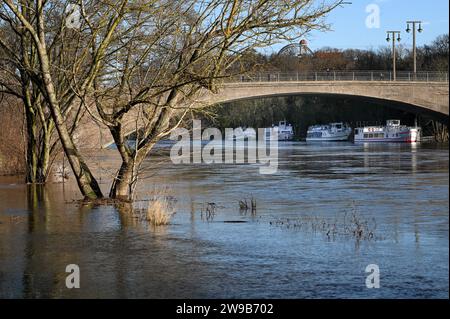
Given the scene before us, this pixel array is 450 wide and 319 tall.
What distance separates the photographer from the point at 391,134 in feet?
303

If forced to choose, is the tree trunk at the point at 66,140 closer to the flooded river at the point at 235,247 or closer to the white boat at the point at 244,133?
the flooded river at the point at 235,247

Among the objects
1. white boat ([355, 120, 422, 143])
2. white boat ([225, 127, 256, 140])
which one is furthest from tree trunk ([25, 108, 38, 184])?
white boat ([225, 127, 256, 140])

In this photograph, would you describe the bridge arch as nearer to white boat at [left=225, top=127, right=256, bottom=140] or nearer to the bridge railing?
the bridge railing

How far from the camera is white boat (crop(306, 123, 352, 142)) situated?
105 m

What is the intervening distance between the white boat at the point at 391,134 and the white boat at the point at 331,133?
899 cm

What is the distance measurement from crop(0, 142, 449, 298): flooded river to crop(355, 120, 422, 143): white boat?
64892 mm

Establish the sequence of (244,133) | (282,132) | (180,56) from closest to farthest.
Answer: (180,56) < (282,132) < (244,133)

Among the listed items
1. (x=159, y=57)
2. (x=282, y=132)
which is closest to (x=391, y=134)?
(x=282, y=132)

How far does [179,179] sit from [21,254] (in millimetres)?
19936

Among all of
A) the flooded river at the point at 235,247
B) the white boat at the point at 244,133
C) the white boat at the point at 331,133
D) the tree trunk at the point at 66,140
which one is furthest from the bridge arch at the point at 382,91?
the tree trunk at the point at 66,140

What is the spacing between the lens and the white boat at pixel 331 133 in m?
Answer: 105

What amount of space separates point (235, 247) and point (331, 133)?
9324cm

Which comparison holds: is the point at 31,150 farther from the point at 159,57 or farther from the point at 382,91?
the point at 382,91
